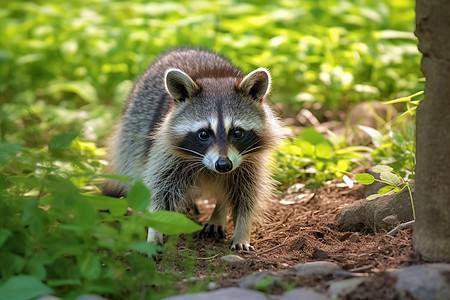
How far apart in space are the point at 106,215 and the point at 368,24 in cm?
478

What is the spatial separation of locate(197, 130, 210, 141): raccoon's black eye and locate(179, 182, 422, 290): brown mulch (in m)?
0.66

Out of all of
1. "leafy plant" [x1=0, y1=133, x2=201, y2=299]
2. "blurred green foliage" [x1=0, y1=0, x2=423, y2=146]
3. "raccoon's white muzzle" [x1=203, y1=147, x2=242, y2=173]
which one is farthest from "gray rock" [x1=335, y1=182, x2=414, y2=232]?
"blurred green foliage" [x1=0, y1=0, x2=423, y2=146]

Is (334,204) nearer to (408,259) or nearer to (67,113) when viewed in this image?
(408,259)

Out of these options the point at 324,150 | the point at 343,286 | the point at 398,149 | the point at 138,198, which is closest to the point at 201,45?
the point at 324,150

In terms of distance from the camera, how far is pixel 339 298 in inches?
108

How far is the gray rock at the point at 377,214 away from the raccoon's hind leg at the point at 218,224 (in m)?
0.78

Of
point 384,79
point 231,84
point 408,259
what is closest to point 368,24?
point 384,79

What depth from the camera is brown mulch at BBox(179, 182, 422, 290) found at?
3172 mm

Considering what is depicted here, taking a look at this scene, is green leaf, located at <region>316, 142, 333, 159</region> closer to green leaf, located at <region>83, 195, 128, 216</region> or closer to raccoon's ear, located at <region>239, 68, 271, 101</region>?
raccoon's ear, located at <region>239, 68, 271, 101</region>

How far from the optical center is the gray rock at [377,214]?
148 inches

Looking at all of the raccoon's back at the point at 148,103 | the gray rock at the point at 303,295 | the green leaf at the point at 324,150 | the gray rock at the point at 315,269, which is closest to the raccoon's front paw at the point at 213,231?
the raccoon's back at the point at 148,103

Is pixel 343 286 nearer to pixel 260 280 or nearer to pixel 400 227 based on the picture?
pixel 260 280

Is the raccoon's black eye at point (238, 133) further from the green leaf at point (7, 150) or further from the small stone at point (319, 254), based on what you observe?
the green leaf at point (7, 150)

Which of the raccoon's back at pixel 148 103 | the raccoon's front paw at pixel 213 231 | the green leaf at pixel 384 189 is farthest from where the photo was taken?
the raccoon's back at pixel 148 103
